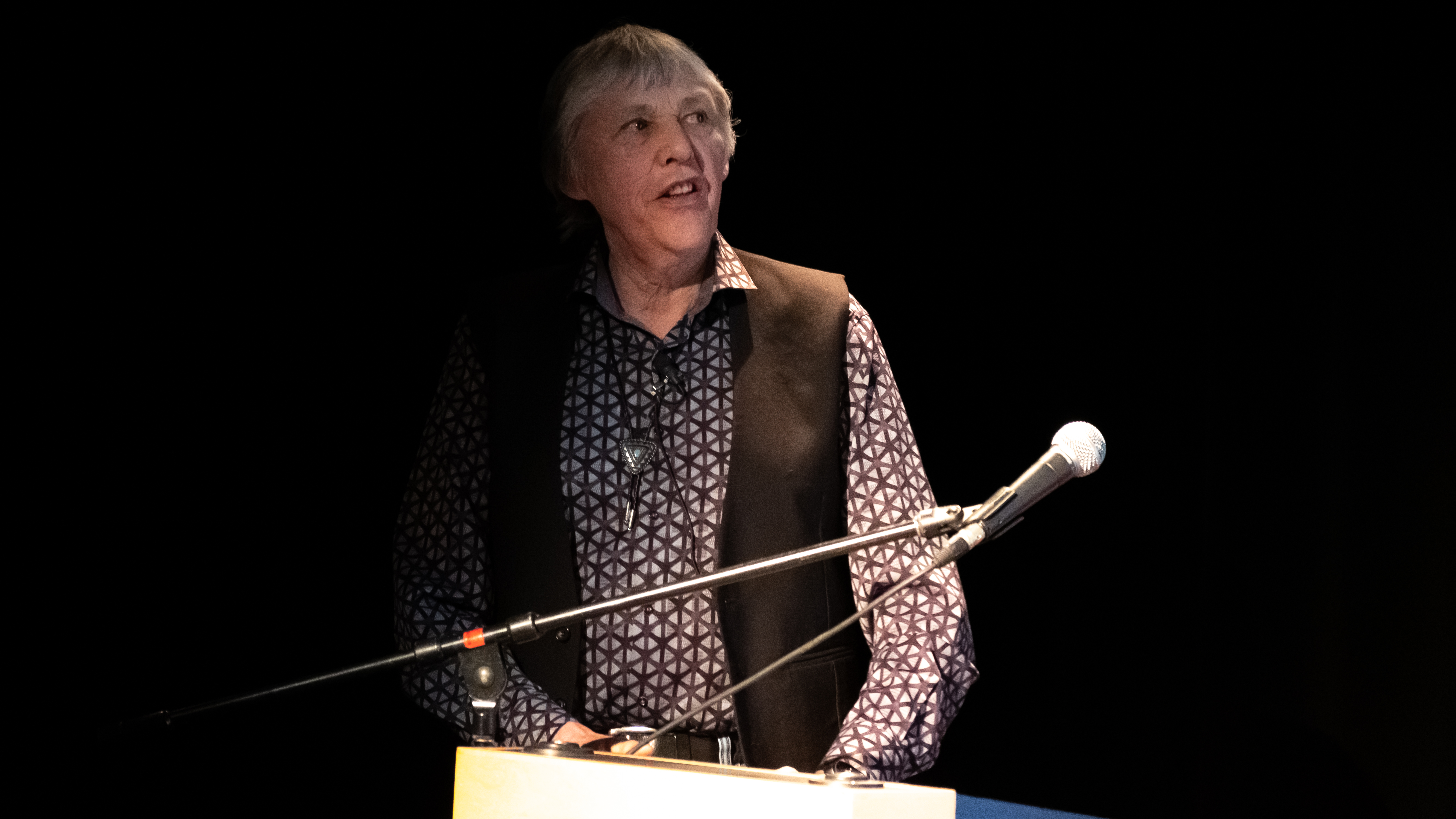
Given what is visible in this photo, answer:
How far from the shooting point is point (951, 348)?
2641 mm

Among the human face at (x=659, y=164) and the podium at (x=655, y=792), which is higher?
the human face at (x=659, y=164)

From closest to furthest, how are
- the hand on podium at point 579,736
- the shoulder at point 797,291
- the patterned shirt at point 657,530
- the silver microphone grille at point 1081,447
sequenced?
the silver microphone grille at point 1081,447 < the hand on podium at point 579,736 < the patterned shirt at point 657,530 < the shoulder at point 797,291

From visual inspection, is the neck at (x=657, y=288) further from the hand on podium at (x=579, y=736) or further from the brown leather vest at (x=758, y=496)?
the hand on podium at (x=579, y=736)

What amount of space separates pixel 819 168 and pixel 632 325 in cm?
83

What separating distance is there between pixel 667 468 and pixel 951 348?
0.96 metres

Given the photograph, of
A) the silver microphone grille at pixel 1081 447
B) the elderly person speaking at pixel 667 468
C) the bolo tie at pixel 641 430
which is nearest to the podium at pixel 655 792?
the silver microphone grille at pixel 1081 447

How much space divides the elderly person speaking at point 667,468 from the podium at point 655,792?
48 cm

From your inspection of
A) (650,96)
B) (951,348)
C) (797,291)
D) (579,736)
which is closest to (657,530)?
(579,736)

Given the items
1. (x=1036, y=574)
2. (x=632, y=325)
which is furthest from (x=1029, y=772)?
(x=632, y=325)

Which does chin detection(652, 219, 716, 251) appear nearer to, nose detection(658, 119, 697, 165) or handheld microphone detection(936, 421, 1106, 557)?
nose detection(658, 119, 697, 165)

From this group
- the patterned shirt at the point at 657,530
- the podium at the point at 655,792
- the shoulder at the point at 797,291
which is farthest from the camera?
the shoulder at the point at 797,291

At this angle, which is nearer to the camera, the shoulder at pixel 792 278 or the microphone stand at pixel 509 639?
the microphone stand at pixel 509 639

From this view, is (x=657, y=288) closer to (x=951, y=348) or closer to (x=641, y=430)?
(x=641, y=430)

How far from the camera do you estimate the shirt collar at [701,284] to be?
2.02 meters
